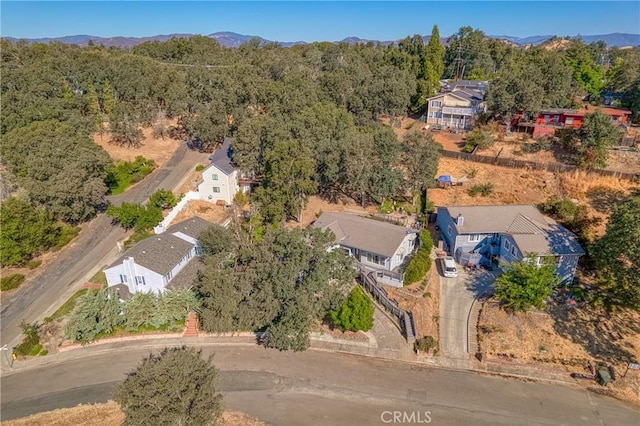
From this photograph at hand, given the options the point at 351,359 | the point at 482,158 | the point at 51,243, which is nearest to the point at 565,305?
the point at 351,359

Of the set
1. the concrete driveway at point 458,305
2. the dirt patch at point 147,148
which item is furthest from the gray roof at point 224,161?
the concrete driveway at point 458,305

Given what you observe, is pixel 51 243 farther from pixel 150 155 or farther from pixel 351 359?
pixel 351 359

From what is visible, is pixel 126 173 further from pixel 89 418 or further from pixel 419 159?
pixel 419 159

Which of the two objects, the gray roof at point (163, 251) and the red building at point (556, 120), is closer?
the gray roof at point (163, 251)

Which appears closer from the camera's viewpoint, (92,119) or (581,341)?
(581,341)

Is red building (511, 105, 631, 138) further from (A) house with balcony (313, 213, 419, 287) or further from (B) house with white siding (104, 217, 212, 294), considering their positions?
(B) house with white siding (104, 217, 212, 294)

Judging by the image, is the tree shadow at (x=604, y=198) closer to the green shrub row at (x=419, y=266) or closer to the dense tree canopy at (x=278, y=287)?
the green shrub row at (x=419, y=266)

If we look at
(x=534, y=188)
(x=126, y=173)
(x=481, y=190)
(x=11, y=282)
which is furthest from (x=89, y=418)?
(x=534, y=188)
